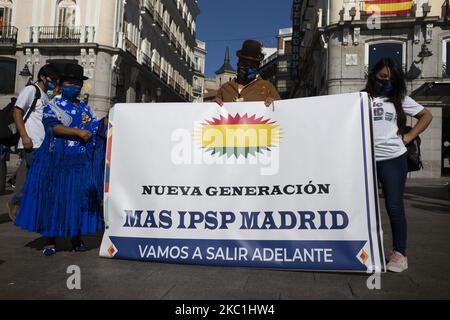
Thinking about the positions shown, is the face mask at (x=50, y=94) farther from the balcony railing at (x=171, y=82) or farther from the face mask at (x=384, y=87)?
the balcony railing at (x=171, y=82)

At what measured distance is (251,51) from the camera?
402cm

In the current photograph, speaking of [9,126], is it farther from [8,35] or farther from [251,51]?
[8,35]

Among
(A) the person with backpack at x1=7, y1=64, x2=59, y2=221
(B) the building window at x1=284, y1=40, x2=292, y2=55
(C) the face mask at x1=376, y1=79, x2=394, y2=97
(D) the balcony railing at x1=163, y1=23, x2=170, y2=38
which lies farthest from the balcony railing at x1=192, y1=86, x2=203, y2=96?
(C) the face mask at x1=376, y1=79, x2=394, y2=97

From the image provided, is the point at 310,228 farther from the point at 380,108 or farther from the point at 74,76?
the point at 74,76

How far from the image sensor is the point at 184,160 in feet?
11.7

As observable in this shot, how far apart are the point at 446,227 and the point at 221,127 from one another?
4006 mm

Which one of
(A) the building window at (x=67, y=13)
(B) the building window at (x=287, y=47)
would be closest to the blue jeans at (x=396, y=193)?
(A) the building window at (x=67, y=13)

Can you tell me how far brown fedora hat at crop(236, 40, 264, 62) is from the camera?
401 cm

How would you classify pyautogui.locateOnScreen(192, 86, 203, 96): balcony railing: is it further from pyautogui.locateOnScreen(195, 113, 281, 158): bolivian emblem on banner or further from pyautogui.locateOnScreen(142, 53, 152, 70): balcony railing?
pyautogui.locateOnScreen(195, 113, 281, 158): bolivian emblem on banner

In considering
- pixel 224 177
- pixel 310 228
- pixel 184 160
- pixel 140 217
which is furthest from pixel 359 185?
pixel 140 217

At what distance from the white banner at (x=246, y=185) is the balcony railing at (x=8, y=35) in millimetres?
24490

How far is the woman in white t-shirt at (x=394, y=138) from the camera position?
342cm

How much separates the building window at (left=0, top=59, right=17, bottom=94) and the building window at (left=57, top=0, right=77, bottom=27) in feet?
12.6

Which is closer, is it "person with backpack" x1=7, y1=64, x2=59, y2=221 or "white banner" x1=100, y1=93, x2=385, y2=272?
"white banner" x1=100, y1=93, x2=385, y2=272
